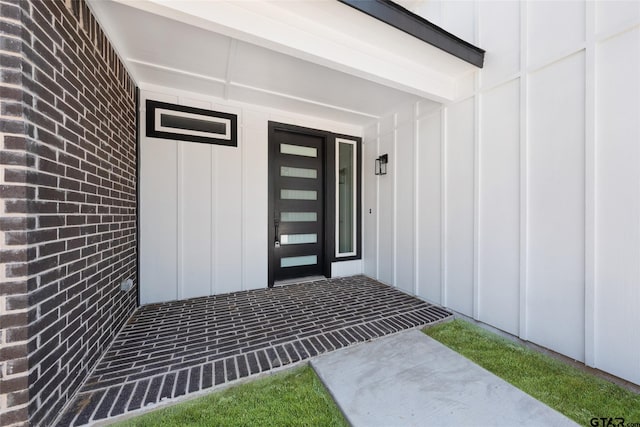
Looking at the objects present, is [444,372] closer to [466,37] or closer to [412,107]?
[412,107]

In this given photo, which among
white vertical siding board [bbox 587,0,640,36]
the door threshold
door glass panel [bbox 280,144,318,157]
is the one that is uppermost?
white vertical siding board [bbox 587,0,640,36]

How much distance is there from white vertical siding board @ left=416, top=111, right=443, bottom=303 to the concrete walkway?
118 centimetres

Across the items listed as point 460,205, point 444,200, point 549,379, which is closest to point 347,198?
point 444,200

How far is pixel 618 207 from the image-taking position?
183cm

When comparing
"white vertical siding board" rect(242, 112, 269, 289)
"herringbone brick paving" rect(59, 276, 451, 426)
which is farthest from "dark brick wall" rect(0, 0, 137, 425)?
"white vertical siding board" rect(242, 112, 269, 289)

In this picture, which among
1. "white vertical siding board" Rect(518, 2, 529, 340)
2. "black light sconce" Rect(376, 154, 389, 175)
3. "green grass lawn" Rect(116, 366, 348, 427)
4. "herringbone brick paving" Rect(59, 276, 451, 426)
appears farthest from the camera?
"black light sconce" Rect(376, 154, 389, 175)

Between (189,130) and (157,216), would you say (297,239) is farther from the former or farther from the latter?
(189,130)

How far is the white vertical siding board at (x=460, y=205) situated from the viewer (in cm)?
291

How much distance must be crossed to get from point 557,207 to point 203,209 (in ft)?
13.0

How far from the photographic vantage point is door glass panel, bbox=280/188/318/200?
421 cm

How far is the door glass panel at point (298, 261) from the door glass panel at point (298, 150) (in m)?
1.80

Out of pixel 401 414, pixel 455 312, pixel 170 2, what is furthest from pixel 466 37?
pixel 401 414

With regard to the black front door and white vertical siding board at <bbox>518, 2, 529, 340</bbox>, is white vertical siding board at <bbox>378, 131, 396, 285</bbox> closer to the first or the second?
the black front door

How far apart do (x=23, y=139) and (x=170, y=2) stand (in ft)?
4.13
